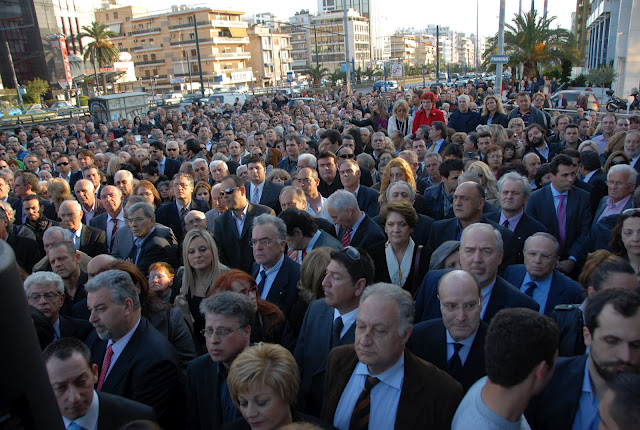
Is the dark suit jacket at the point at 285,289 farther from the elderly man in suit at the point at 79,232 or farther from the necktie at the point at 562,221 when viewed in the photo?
the necktie at the point at 562,221

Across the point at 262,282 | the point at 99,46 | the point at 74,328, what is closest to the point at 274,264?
the point at 262,282

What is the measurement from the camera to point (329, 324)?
327cm

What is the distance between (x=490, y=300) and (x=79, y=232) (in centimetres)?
479

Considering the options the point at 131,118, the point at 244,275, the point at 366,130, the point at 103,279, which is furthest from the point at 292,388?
the point at 131,118

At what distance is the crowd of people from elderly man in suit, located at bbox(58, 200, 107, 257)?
Answer: 0.7 inches

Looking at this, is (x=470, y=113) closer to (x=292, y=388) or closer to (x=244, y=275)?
(x=244, y=275)

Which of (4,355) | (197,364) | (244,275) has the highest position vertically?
(4,355)

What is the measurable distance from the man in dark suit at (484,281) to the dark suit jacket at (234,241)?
2.51 metres

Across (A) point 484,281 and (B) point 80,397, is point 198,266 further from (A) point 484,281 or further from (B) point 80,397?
(A) point 484,281

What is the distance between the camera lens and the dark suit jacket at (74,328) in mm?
3730

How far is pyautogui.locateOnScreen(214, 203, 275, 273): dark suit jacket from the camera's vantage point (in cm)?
560

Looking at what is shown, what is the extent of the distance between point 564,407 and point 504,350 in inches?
27.2

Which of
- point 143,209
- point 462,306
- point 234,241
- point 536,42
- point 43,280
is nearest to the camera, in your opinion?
point 462,306

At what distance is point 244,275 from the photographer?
143 inches
